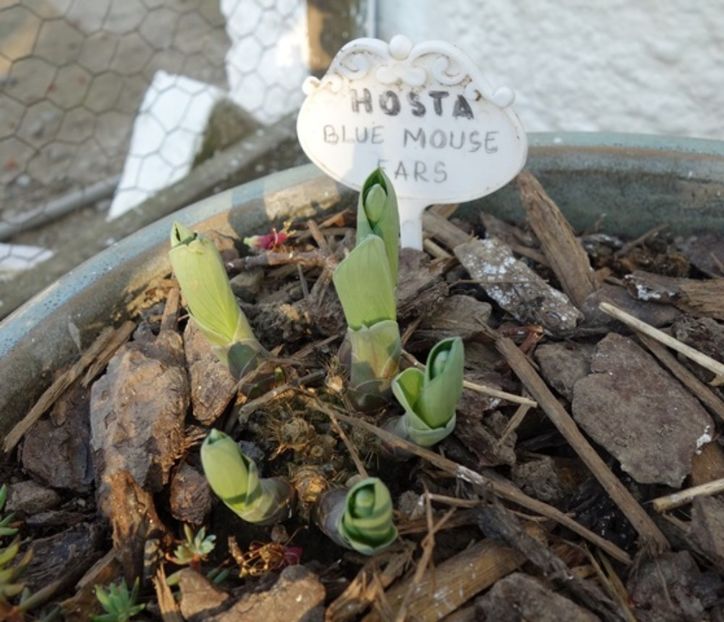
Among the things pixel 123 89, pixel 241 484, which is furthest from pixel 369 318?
pixel 123 89

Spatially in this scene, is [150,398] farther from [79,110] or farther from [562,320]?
[79,110]

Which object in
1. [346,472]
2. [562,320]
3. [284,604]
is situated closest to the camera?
[284,604]

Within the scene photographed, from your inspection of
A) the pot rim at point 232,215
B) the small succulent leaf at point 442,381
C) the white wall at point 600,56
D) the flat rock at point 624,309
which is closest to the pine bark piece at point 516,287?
the flat rock at point 624,309

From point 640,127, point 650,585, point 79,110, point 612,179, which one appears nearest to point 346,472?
point 650,585

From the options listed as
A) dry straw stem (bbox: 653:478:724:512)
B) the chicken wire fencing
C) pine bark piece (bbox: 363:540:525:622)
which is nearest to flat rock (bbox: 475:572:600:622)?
pine bark piece (bbox: 363:540:525:622)

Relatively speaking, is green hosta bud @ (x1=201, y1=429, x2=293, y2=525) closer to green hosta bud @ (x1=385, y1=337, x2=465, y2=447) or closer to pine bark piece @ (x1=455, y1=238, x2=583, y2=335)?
green hosta bud @ (x1=385, y1=337, x2=465, y2=447)

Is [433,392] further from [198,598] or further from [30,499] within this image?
[30,499]
